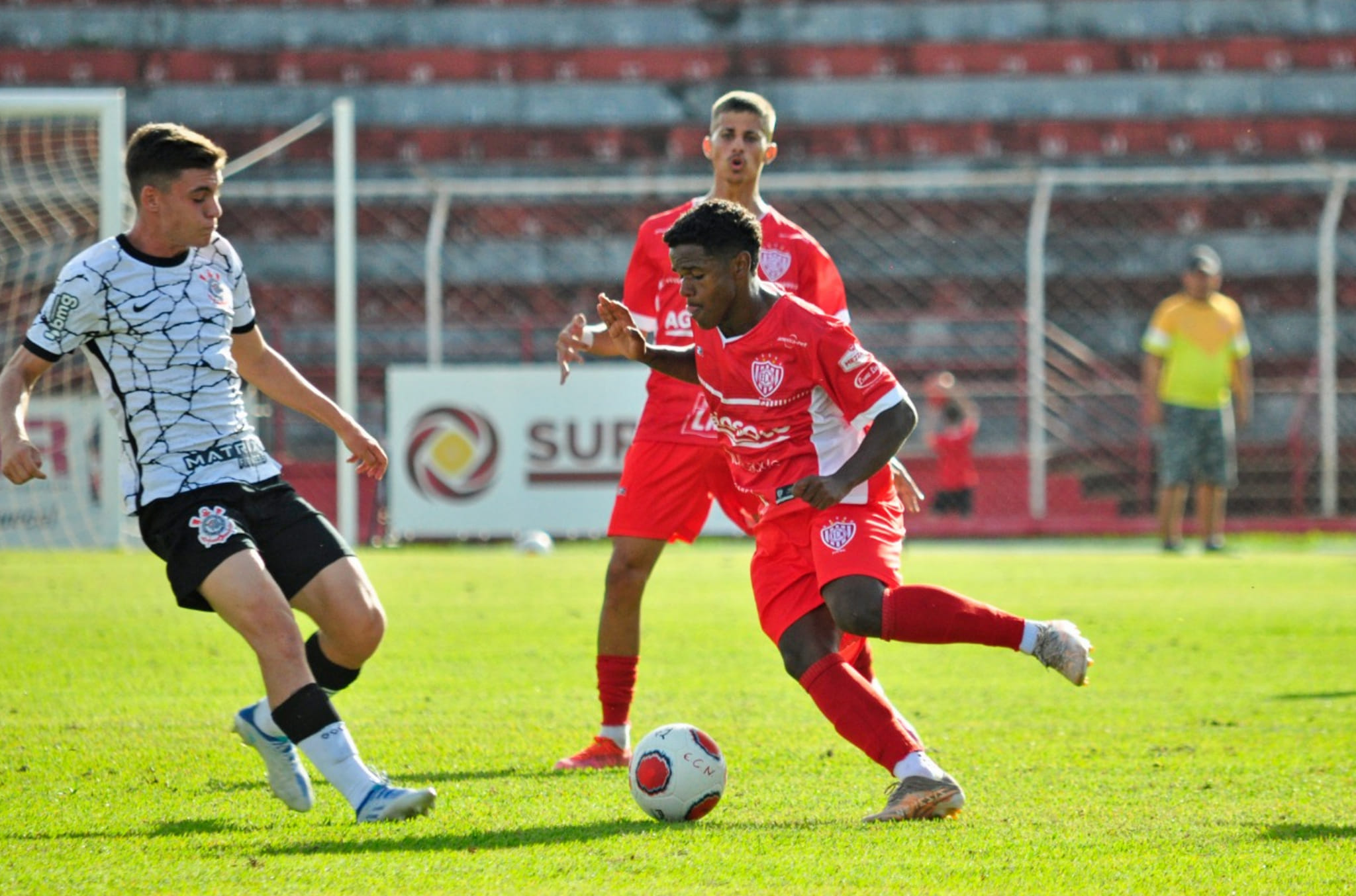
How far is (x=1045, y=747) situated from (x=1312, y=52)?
18.8 meters

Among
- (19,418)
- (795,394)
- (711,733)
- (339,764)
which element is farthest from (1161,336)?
(19,418)

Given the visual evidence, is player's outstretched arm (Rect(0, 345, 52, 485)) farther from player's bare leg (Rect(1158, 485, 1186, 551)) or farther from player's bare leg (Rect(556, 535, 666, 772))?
player's bare leg (Rect(1158, 485, 1186, 551))

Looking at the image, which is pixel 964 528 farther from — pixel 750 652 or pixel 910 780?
pixel 910 780

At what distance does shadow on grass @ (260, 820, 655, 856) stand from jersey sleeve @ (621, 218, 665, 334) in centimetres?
217

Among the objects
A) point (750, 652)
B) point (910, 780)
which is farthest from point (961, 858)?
point (750, 652)

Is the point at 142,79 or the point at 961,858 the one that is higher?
the point at 142,79

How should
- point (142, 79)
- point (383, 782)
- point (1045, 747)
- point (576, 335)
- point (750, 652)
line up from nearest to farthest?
point (383, 782), point (576, 335), point (1045, 747), point (750, 652), point (142, 79)

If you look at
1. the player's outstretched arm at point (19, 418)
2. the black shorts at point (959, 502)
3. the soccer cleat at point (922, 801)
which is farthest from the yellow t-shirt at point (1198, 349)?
the player's outstretched arm at point (19, 418)

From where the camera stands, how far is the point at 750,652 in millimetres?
8359

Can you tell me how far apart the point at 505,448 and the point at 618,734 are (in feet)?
31.5

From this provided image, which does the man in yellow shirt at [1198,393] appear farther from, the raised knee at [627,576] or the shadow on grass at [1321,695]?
the raised knee at [627,576]

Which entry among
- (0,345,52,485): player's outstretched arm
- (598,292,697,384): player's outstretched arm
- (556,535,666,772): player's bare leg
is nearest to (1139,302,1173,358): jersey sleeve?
(556,535,666,772): player's bare leg

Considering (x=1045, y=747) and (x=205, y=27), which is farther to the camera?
(x=205, y=27)

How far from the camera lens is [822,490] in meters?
4.56
